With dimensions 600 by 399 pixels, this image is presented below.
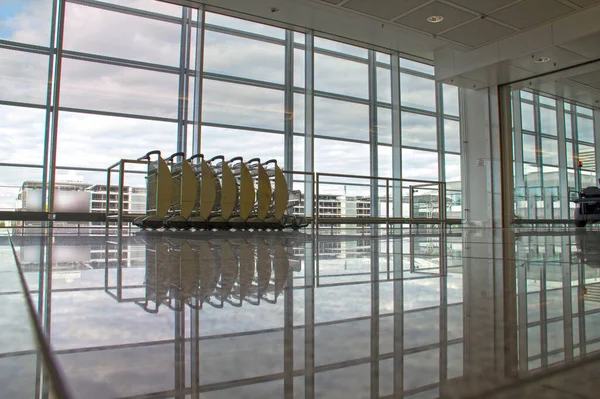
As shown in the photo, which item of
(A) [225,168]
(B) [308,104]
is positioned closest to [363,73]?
(B) [308,104]

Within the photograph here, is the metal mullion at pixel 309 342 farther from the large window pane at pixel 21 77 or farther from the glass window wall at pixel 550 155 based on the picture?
the glass window wall at pixel 550 155

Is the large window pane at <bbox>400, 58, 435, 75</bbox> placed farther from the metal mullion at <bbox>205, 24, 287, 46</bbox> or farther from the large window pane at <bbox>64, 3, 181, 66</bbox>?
the large window pane at <bbox>64, 3, 181, 66</bbox>

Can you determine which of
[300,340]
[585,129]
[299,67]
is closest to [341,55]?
[299,67]

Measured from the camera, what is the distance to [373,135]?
9430 mm

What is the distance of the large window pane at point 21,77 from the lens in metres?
6.62

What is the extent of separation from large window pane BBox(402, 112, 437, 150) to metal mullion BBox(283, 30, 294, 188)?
2.82 metres

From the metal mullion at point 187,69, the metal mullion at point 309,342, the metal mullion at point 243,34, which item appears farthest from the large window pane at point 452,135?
the metal mullion at point 309,342

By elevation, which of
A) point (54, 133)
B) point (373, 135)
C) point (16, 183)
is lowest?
point (16, 183)

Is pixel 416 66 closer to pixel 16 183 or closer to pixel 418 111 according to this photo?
pixel 418 111

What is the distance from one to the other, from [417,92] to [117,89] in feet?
21.0

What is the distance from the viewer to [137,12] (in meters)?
7.53

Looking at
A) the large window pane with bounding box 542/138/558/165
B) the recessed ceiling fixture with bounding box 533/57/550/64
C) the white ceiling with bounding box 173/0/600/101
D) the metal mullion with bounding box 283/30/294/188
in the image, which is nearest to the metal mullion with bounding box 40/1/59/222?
the white ceiling with bounding box 173/0/600/101

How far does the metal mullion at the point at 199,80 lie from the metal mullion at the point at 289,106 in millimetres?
1653

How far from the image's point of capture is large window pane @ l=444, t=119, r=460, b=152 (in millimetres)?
10516
